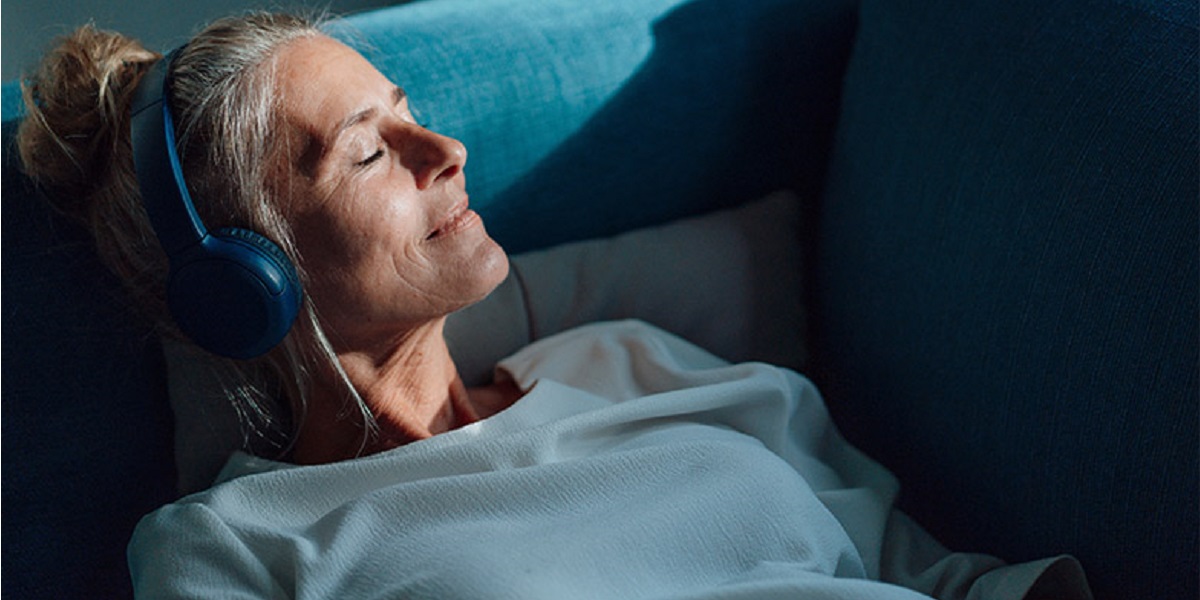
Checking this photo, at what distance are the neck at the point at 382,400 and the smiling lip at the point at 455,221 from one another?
0.34 ft

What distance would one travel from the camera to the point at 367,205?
3.88 feet

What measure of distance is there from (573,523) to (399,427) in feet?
0.94

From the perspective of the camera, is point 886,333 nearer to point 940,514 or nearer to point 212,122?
point 940,514

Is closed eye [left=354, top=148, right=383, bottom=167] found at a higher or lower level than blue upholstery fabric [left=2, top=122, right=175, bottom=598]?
higher

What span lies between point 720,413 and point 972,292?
0.30 m

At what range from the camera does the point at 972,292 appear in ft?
4.07

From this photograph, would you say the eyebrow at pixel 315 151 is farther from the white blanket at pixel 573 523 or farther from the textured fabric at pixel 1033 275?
the textured fabric at pixel 1033 275

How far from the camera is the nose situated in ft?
3.98

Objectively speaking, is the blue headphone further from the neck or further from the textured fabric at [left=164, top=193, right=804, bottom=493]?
the textured fabric at [left=164, top=193, right=804, bottom=493]

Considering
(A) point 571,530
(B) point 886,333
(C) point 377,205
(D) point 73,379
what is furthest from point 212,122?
(B) point 886,333

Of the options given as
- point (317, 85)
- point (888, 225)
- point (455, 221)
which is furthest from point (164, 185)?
point (888, 225)

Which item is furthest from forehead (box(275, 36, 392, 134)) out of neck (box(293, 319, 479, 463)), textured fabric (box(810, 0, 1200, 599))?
textured fabric (box(810, 0, 1200, 599))

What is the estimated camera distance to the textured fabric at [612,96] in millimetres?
1451

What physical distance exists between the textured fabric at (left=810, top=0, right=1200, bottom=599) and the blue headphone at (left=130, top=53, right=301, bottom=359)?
69 centimetres
